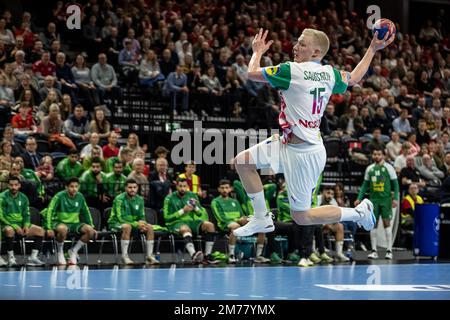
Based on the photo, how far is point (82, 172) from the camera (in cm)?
1723

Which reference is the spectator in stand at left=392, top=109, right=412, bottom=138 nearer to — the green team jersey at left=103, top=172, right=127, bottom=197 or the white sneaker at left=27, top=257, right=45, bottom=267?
the green team jersey at left=103, top=172, right=127, bottom=197

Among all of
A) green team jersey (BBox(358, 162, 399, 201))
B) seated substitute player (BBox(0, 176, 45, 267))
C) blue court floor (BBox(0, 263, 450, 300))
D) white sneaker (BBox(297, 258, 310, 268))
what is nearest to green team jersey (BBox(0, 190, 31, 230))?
seated substitute player (BBox(0, 176, 45, 267))

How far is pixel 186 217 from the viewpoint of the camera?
1691cm

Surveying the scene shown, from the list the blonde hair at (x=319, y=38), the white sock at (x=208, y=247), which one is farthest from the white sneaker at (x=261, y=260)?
the blonde hair at (x=319, y=38)

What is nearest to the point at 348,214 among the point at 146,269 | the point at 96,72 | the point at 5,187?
the point at 146,269

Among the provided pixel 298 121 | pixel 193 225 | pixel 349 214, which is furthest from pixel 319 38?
pixel 193 225

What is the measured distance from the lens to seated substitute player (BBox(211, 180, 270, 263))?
1686 cm

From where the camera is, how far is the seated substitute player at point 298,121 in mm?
9164

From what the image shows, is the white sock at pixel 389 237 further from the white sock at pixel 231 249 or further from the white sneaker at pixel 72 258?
the white sneaker at pixel 72 258

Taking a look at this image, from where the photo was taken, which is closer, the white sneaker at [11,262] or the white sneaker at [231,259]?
the white sneaker at [11,262]

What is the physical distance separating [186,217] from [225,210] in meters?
0.81

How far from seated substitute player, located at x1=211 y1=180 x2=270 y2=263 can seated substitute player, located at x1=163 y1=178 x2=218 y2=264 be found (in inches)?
10.1

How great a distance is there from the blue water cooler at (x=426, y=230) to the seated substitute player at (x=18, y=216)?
8.14m
